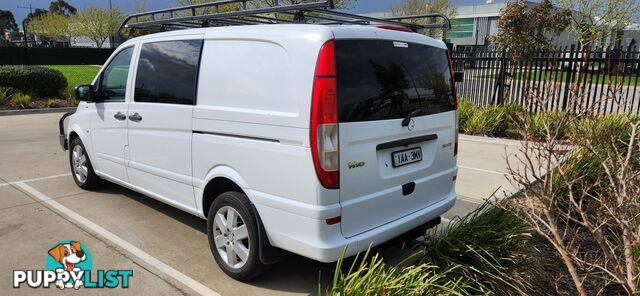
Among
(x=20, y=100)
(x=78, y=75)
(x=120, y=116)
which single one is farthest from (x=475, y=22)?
(x=120, y=116)

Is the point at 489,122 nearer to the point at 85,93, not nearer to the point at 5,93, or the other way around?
the point at 85,93

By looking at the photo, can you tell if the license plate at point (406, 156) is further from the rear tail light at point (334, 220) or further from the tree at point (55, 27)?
the tree at point (55, 27)

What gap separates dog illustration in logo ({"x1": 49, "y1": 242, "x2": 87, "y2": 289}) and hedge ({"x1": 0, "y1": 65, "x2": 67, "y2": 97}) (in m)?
12.2

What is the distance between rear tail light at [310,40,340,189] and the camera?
2902 millimetres

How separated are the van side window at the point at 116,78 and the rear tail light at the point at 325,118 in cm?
266

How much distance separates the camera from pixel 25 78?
14023mm

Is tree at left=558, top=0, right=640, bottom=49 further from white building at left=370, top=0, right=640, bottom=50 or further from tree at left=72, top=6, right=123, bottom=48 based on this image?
tree at left=72, top=6, right=123, bottom=48

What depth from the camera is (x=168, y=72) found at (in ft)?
13.5

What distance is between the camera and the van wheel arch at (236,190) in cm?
332

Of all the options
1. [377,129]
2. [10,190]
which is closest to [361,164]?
[377,129]

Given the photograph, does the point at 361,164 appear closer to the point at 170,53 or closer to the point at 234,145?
the point at 234,145

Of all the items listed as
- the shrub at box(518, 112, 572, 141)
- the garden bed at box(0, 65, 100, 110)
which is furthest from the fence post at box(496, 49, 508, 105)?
the garden bed at box(0, 65, 100, 110)

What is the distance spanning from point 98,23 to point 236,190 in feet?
205

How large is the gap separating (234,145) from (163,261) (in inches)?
51.6
